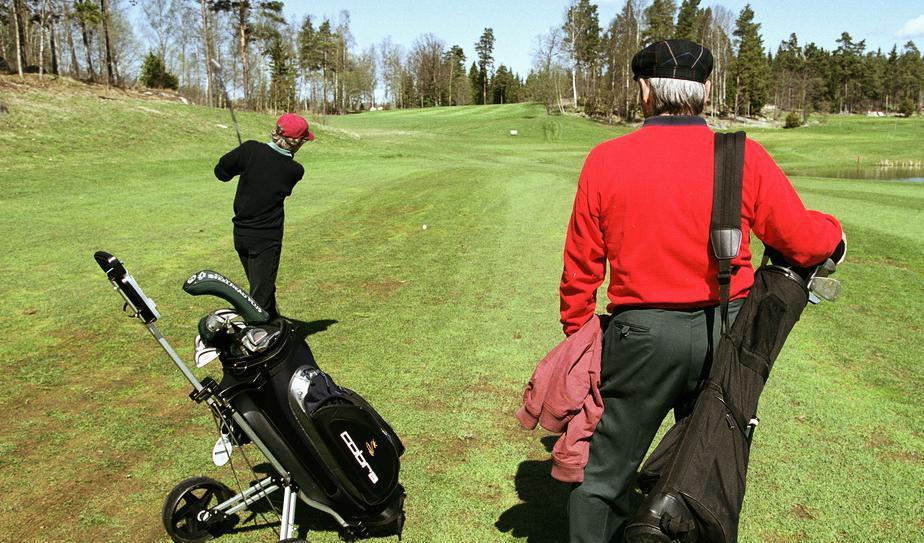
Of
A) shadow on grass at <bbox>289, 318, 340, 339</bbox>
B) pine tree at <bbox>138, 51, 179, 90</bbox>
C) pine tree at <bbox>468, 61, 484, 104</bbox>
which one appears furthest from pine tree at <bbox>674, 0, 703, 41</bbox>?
shadow on grass at <bbox>289, 318, 340, 339</bbox>

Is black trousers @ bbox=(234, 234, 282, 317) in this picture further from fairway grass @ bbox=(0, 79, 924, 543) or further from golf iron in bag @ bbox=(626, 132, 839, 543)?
golf iron in bag @ bbox=(626, 132, 839, 543)

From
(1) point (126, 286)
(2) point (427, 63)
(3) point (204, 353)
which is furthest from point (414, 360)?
(2) point (427, 63)

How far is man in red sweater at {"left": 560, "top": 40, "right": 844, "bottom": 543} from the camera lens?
8.58ft

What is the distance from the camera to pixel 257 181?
252 inches

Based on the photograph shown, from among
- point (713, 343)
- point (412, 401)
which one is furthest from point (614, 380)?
point (412, 401)

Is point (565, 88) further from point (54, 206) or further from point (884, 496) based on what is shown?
point (884, 496)

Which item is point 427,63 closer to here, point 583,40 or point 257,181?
point 583,40

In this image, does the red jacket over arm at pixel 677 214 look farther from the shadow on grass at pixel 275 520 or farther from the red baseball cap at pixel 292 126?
the red baseball cap at pixel 292 126

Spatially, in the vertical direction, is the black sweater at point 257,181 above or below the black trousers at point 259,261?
above

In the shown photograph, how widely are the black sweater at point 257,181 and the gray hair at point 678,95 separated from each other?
14.7 ft

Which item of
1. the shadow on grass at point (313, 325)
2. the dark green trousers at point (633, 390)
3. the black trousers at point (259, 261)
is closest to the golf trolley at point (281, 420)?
the dark green trousers at point (633, 390)

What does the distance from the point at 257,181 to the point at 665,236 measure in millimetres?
4686

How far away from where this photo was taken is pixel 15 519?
3.90m

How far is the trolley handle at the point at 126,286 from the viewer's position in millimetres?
2977
